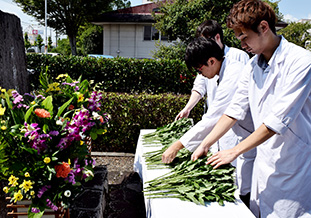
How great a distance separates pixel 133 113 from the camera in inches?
203

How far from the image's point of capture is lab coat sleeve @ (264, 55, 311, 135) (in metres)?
1.58

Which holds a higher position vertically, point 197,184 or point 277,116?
point 277,116

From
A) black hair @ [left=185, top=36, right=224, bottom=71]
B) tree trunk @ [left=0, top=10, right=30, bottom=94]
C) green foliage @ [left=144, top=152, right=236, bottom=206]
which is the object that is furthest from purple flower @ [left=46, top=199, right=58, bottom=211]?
black hair @ [left=185, top=36, right=224, bottom=71]

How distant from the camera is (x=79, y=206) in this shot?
247cm

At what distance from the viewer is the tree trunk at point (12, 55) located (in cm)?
243

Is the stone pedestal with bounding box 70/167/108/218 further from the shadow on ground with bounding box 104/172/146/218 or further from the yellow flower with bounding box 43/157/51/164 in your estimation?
the yellow flower with bounding box 43/157/51/164

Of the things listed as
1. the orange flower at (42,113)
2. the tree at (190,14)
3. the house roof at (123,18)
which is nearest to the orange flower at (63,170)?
the orange flower at (42,113)

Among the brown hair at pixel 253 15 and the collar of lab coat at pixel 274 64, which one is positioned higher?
the brown hair at pixel 253 15

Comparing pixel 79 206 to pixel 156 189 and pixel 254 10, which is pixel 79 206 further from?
pixel 254 10

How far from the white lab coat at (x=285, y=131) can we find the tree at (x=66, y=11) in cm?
2243

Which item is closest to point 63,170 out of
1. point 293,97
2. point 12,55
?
point 293,97

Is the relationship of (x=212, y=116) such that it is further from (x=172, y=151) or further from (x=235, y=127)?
(x=172, y=151)

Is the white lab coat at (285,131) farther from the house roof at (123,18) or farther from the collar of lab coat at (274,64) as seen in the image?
the house roof at (123,18)

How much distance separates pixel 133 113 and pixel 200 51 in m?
3.16
